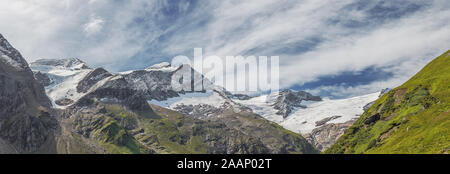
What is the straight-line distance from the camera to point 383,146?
9600cm

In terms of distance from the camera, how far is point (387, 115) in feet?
399

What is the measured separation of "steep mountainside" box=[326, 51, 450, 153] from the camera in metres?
78.9

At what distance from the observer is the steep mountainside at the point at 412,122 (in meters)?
78.9

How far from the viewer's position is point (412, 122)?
9894 centimetres
